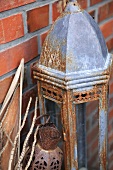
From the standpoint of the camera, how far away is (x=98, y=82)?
2.70ft

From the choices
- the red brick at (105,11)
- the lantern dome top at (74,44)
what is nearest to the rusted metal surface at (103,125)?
the lantern dome top at (74,44)

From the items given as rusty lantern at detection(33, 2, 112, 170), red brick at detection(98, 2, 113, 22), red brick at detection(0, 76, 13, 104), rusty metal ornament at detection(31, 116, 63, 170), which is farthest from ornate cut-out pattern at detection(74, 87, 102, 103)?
red brick at detection(98, 2, 113, 22)

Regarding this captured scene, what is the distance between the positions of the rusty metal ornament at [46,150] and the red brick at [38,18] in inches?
13.5

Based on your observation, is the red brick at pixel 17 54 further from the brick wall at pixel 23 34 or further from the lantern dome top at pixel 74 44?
the lantern dome top at pixel 74 44

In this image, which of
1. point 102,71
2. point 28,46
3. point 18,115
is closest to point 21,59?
point 28,46

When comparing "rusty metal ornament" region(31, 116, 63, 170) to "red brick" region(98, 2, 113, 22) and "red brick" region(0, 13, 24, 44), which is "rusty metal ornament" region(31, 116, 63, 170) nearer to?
"red brick" region(0, 13, 24, 44)

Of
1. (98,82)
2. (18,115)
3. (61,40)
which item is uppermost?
(61,40)

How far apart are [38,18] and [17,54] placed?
0.52ft

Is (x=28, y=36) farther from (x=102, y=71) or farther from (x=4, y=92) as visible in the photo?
(x=102, y=71)

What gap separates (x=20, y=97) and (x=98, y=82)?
0.89 ft

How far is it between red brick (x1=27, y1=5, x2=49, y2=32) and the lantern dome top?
0.17 meters

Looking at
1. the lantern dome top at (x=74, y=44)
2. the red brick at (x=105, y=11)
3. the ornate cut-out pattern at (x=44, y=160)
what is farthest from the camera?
the red brick at (x=105, y=11)

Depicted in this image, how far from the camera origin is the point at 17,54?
95cm

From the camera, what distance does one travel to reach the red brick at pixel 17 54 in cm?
91
